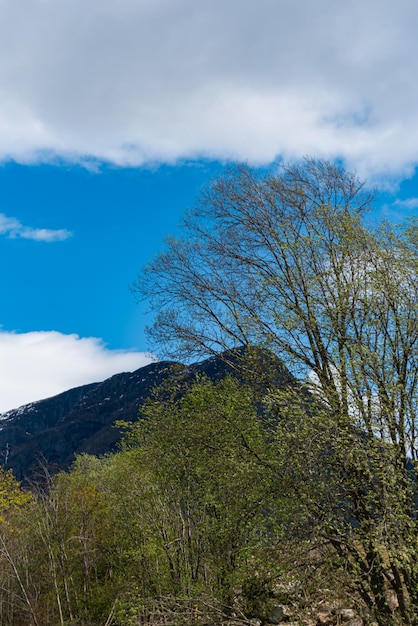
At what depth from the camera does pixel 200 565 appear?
17812mm

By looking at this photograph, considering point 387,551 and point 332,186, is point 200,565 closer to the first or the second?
point 387,551

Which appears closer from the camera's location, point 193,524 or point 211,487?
point 211,487

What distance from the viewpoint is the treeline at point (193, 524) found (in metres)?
11.1

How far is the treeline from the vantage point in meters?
11.1

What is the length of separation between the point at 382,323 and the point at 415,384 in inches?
62.3

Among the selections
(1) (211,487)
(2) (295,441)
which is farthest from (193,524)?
(2) (295,441)

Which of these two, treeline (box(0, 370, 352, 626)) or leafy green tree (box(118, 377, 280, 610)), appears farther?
leafy green tree (box(118, 377, 280, 610))

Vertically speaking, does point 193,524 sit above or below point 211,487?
below

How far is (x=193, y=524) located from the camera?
18.4 meters

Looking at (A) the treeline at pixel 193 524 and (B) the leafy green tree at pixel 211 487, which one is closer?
(A) the treeline at pixel 193 524

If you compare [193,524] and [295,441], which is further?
[193,524]

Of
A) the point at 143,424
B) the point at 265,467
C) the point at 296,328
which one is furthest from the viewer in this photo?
the point at 143,424

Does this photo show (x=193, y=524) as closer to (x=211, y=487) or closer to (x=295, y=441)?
(x=211, y=487)

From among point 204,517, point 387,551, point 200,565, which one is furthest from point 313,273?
point 200,565
